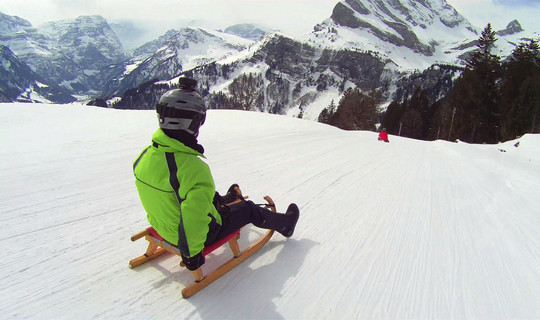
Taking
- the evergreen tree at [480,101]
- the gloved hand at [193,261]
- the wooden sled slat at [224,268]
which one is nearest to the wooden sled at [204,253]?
the wooden sled slat at [224,268]

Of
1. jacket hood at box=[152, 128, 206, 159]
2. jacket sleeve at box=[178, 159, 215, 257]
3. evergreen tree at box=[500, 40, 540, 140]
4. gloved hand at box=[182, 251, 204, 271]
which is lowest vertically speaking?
gloved hand at box=[182, 251, 204, 271]

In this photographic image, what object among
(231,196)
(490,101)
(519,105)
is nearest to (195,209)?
(231,196)

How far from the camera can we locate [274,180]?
19.6 feet

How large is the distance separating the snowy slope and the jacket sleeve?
635mm

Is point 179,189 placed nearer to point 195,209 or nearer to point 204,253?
point 195,209

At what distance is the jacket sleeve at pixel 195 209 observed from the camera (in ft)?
7.99

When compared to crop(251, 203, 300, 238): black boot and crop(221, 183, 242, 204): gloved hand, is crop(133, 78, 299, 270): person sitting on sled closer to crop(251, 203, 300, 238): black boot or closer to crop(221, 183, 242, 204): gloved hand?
crop(251, 203, 300, 238): black boot

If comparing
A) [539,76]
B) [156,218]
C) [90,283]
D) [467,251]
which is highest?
[539,76]

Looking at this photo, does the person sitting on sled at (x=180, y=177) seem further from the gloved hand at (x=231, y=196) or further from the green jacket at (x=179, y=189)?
the gloved hand at (x=231, y=196)

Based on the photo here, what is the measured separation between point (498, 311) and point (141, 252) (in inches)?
149

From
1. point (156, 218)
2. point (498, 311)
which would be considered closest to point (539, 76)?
point (498, 311)

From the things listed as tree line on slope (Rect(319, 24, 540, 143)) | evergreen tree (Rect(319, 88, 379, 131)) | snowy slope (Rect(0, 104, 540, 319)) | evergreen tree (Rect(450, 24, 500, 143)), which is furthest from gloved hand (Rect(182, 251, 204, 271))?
evergreen tree (Rect(319, 88, 379, 131))

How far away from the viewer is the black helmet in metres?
2.52

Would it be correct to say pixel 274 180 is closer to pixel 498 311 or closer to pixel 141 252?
pixel 141 252
